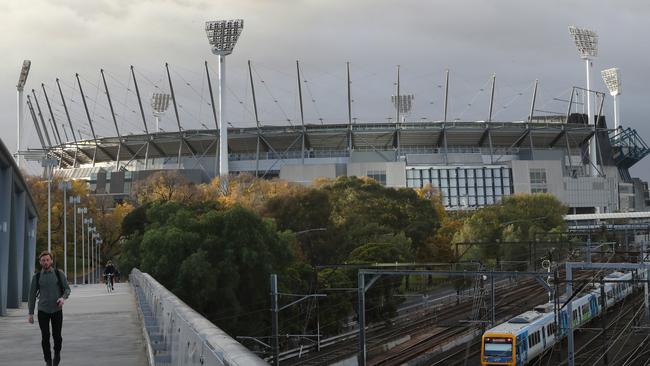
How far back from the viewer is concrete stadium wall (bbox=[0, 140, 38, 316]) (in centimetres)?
2822

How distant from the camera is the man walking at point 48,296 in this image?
1257cm

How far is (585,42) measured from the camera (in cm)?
16325

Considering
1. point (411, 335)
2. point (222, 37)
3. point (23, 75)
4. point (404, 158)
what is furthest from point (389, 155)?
point (411, 335)

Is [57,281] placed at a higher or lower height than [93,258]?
higher

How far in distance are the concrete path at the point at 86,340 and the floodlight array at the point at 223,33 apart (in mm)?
109084

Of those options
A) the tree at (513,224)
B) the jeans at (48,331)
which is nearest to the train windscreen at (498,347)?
the jeans at (48,331)

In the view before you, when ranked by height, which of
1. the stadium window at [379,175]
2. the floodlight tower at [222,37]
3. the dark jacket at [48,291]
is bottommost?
the dark jacket at [48,291]

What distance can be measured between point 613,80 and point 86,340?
190998mm

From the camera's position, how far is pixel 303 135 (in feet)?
465

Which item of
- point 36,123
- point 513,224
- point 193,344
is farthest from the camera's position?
point 36,123

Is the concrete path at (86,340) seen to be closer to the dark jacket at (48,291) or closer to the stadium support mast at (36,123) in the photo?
the dark jacket at (48,291)

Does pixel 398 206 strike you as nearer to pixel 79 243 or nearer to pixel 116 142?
Result: pixel 79 243

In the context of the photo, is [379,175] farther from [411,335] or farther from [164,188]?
[411,335]

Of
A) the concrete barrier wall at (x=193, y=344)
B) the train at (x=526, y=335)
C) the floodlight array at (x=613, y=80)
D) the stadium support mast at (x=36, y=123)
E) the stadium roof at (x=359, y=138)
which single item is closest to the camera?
the concrete barrier wall at (x=193, y=344)
